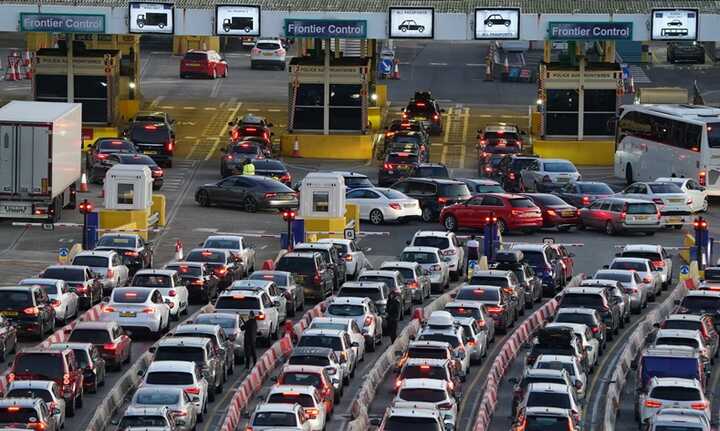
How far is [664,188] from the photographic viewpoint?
250 feet

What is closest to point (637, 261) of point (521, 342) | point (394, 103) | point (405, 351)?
point (521, 342)

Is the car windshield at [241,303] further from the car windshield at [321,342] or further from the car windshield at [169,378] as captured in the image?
the car windshield at [169,378]

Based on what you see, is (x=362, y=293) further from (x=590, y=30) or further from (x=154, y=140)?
(x=590, y=30)

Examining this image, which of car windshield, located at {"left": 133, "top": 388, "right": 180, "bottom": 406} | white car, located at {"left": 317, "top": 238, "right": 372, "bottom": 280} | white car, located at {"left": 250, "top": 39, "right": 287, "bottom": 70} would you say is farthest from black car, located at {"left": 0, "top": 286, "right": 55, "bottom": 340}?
white car, located at {"left": 250, "top": 39, "right": 287, "bottom": 70}

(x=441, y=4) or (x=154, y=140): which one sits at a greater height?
(x=441, y=4)

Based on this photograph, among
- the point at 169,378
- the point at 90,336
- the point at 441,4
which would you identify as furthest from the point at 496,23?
the point at 169,378

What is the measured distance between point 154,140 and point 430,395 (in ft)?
138

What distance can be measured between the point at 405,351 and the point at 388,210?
23.1 meters

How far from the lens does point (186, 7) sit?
293 feet

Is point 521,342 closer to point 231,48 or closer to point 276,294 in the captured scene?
point 276,294

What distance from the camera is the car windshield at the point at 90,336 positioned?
4947cm

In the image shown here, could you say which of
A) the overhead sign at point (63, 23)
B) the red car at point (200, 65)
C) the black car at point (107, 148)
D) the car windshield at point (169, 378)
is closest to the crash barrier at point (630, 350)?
the car windshield at point (169, 378)

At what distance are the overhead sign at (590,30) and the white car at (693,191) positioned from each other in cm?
1244

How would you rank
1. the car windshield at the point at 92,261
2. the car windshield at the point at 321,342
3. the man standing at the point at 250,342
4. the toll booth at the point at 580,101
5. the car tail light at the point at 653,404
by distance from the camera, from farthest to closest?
1. the toll booth at the point at 580,101
2. the car windshield at the point at 92,261
3. the man standing at the point at 250,342
4. the car windshield at the point at 321,342
5. the car tail light at the point at 653,404
